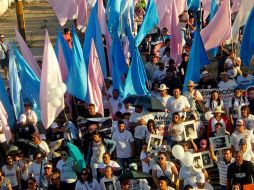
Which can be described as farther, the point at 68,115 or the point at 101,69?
the point at 101,69

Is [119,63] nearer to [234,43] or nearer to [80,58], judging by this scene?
[80,58]

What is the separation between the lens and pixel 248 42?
17297 mm

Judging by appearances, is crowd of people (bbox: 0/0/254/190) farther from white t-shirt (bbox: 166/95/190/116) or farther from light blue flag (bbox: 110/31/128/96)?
light blue flag (bbox: 110/31/128/96)

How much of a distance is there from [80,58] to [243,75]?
353cm

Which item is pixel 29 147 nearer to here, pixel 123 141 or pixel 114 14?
pixel 123 141

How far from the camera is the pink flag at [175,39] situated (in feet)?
60.2

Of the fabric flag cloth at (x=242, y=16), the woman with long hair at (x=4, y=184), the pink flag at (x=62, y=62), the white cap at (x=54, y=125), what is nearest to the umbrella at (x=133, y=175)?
the woman with long hair at (x=4, y=184)

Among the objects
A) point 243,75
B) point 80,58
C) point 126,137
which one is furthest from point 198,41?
point 126,137

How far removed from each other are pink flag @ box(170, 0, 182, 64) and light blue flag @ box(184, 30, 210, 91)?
4.06 feet

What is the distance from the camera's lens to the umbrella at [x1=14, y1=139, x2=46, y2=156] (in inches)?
540

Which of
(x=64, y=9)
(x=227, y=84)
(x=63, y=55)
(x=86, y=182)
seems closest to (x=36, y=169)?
(x=86, y=182)

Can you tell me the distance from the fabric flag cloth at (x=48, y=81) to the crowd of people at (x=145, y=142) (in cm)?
23

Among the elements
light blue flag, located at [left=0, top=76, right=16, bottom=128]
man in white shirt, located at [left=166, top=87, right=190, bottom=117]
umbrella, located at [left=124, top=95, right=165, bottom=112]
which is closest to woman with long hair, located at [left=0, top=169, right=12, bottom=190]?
light blue flag, located at [left=0, top=76, right=16, bottom=128]

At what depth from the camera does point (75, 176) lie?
523 inches
